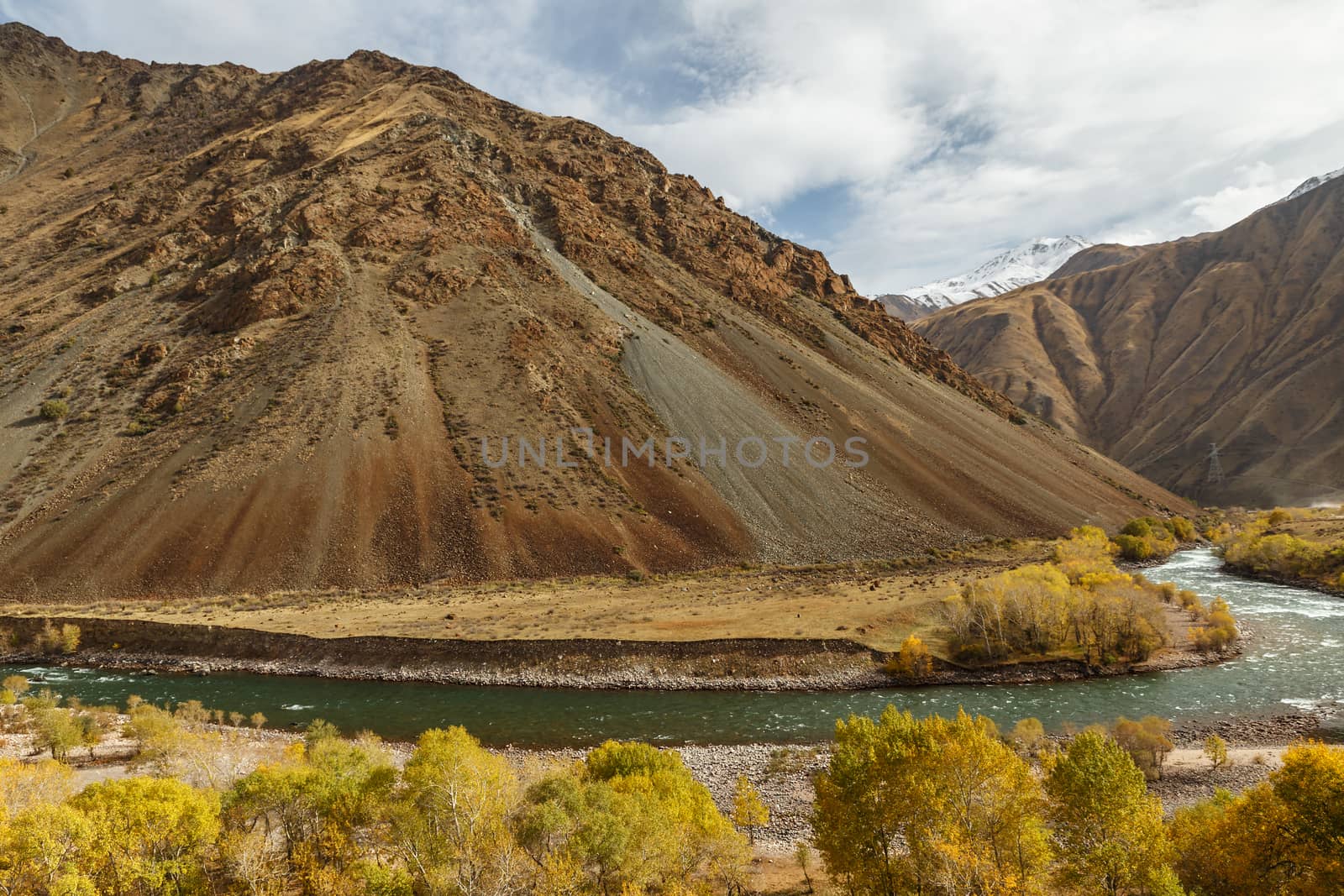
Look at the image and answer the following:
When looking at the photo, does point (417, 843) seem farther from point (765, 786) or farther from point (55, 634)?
point (55, 634)

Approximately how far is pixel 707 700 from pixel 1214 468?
153 m

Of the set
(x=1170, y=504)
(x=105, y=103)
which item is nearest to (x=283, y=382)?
(x=1170, y=504)

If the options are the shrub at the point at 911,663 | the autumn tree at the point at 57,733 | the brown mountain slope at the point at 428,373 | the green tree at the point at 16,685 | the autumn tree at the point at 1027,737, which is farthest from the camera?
the brown mountain slope at the point at 428,373

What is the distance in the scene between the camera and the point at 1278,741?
98.1 feet

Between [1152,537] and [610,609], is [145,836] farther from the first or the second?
[1152,537]

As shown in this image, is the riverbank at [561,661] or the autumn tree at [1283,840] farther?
the riverbank at [561,661]

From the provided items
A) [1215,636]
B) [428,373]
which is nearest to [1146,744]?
[1215,636]

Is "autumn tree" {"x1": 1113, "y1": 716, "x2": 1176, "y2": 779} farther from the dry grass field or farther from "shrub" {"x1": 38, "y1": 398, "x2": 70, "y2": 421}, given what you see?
"shrub" {"x1": 38, "y1": 398, "x2": 70, "y2": 421}

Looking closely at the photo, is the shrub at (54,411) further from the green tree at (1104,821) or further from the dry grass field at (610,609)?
the green tree at (1104,821)

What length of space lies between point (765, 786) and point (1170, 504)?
373 ft

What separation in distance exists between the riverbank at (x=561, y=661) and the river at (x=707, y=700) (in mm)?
796

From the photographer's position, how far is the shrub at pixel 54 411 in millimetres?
72750

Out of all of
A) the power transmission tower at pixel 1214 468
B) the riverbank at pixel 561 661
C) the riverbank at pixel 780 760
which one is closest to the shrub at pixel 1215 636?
the riverbank at pixel 561 661

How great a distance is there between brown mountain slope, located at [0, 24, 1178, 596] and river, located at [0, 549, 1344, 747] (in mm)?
16815
